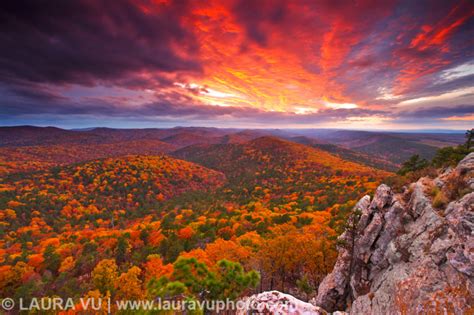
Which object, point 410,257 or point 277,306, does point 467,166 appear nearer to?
point 410,257

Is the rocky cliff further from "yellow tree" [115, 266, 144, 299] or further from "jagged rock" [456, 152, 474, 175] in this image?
"yellow tree" [115, 266, 144, 299]

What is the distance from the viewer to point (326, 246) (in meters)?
27.3

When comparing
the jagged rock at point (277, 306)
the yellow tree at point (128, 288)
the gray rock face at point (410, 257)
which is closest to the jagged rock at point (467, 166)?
the gray rock face at point (410, 257)

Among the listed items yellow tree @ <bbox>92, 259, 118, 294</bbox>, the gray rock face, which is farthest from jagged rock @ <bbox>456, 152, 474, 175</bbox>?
yellow tree @ <bbox>92, 259, 118, 294</bbox>

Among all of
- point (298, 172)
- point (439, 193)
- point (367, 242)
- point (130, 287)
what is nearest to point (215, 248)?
point (130, 287)

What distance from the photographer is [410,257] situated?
12.2 metres

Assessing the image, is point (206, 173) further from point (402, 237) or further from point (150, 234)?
point (402, 237)

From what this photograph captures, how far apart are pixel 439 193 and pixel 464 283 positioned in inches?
292

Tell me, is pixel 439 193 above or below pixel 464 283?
above

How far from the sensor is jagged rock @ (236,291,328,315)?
10078 mm

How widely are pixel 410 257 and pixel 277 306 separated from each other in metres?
9.00

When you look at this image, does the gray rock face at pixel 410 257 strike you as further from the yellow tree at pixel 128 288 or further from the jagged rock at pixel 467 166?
the yellow tree at pixel 128 288

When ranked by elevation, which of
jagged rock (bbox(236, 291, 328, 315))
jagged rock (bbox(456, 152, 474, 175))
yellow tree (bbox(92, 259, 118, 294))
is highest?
jagged rock (bbox(456, 152, 474, 175))

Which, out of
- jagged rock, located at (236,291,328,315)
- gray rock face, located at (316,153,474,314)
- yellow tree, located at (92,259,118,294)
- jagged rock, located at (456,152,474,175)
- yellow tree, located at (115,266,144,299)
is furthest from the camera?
yellow tree, located at (92,259,118,294)
